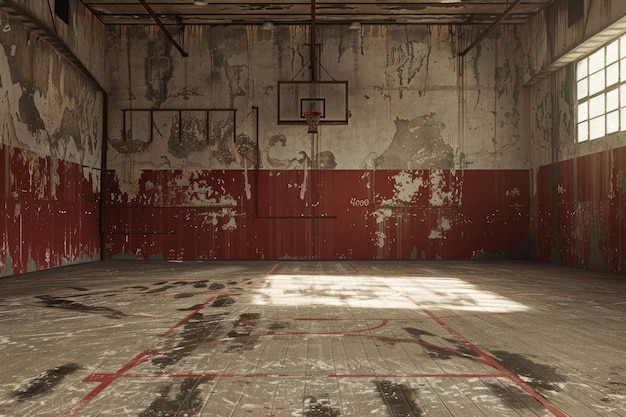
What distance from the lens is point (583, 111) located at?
10539mm

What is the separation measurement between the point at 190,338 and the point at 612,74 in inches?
356

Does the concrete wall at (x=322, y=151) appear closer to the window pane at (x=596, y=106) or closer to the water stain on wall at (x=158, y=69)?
the water stain on wall at (x=158, y=69)

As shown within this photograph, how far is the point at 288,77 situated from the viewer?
1285 cm

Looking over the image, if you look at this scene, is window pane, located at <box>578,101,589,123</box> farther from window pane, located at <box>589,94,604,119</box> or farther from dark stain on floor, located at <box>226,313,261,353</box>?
dark stain on floor, located at <box>226,313,261,353</box>

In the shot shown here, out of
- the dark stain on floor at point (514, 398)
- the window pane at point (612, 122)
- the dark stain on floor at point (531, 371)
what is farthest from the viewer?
the window pane at point (612, 122)

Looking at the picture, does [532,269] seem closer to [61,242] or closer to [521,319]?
[521,319]

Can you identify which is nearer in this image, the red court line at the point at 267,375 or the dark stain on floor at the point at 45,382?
the dark stain on floor at the point at 45,382

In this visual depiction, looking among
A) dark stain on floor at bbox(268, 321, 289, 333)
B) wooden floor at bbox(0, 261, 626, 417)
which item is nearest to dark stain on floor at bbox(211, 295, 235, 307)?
wooden floor at bbox(0, 261, 626, 417)

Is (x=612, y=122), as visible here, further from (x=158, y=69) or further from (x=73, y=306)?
(x=158, y=69)

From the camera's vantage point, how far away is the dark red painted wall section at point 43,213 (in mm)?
8742

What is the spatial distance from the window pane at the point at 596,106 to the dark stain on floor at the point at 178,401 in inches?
376

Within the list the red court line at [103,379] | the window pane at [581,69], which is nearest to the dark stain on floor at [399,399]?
the red court line at [103,379]

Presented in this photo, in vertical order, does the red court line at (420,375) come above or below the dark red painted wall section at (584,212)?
below

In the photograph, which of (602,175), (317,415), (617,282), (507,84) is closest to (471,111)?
(507,84)
